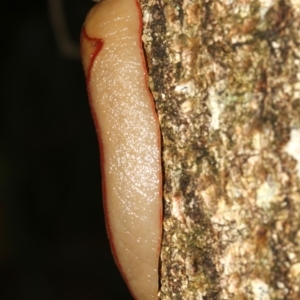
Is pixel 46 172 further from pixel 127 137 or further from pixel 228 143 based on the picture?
pixel 228 143

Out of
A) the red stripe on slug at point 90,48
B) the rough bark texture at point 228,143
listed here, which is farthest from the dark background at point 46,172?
the rough bark texture at point 228,143

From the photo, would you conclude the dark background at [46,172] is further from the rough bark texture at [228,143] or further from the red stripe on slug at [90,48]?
the rough bark texture at [228,143]

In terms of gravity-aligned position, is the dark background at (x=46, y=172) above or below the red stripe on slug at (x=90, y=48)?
below

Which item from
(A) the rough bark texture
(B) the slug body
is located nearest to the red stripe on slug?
(B) the slug body

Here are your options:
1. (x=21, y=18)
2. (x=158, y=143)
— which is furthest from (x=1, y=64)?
(x=158, y=143)

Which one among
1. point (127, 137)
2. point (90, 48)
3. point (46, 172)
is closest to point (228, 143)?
point (127, 137)

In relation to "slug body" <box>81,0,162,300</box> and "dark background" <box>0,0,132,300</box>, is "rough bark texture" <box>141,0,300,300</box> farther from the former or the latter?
"dark background" <box>0,0,132,300</box>
